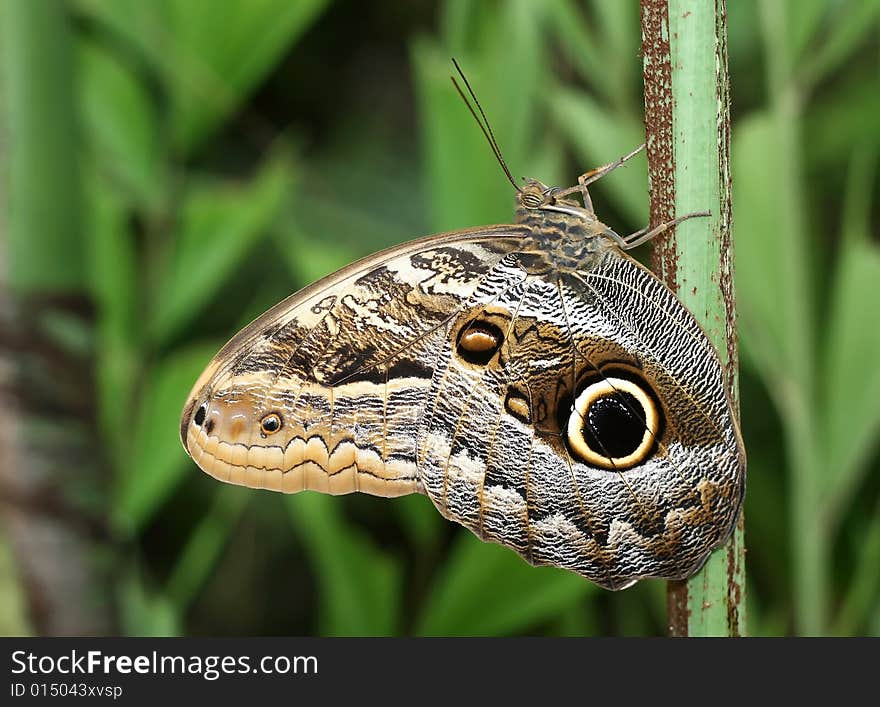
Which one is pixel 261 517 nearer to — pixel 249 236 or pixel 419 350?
pixel 249 236

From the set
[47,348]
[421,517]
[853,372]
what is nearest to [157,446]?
[47,348]

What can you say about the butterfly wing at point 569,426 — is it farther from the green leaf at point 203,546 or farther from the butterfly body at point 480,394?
the green leaf at point 203,546

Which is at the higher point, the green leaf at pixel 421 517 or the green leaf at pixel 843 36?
the green leaf at pixel 843 36

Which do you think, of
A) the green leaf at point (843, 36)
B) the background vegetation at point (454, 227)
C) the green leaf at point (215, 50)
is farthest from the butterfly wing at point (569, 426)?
the green leaf at point (215, 50)

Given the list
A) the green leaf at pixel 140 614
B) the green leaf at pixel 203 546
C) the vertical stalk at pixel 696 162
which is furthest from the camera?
the green leaf at pixel 203 546

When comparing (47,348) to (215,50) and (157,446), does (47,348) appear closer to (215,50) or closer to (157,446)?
(157,446)

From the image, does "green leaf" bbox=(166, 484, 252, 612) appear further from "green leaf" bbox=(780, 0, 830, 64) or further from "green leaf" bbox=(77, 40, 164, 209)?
"green leaf" bbox=(780, 0, 830, 64)

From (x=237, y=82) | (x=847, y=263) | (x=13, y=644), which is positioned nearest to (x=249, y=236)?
(x=237, y=82)
